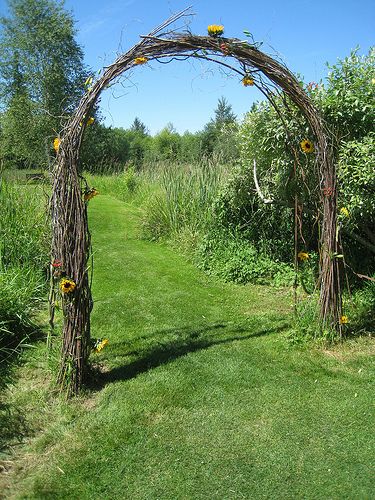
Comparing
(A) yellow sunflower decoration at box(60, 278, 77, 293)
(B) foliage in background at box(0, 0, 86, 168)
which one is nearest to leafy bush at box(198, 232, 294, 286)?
(A) yellow sunflower decoration at box(60, 278, 77, 293)

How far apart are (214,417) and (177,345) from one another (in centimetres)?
116

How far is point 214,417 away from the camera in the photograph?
2.98 meters

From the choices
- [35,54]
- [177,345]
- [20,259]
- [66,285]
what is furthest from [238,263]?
[35,54]

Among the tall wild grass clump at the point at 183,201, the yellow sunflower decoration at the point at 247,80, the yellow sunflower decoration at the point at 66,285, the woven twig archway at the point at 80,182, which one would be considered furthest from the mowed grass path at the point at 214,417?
the tall wild grass clump at the point at 183,201

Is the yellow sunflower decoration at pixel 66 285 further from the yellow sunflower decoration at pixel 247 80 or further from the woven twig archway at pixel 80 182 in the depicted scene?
the yellow sunflower decoration at pixel 247 80

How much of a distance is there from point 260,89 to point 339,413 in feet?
8.28

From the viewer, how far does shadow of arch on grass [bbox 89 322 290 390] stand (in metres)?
3.49

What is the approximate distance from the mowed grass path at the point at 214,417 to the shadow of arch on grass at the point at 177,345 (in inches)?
0.7

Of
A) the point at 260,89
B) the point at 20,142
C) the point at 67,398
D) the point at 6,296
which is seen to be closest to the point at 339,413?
the point at 67,398

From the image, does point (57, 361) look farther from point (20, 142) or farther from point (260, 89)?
point (20, 142)

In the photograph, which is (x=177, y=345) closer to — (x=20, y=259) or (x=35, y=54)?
(x=20, y=259)

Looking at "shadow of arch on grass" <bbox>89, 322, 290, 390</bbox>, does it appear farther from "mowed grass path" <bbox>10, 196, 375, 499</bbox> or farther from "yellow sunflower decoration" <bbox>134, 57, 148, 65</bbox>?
"yellow sunflower decoration" <bbox>134, 57, 148, 65</bbox>

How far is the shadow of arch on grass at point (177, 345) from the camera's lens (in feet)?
11.4

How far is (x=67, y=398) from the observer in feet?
10.2
